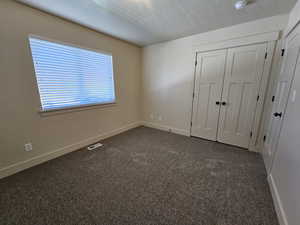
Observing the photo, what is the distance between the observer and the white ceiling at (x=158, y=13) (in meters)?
1.83

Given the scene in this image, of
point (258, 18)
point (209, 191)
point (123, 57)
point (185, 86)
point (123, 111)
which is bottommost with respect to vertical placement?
point (209, 191)

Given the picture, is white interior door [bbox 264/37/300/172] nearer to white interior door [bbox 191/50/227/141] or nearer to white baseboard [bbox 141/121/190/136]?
white interior door [bbox 191/50/227/141]

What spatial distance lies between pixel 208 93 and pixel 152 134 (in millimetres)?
1775

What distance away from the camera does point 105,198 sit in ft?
4.94

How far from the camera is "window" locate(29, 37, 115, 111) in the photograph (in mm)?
2047

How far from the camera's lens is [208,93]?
9.75 ft

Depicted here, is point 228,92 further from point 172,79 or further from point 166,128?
point 166,128

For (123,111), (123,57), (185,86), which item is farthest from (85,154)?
(185,86)

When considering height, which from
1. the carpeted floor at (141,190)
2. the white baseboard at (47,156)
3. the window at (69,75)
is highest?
the window at (69,75)

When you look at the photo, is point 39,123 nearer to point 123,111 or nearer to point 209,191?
point 123,111

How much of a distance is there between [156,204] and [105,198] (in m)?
0.61

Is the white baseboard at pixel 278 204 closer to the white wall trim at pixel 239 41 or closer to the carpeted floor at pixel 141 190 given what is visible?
the carpeted floor at pixel 141 190

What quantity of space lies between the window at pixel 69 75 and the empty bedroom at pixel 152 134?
0.06 ft

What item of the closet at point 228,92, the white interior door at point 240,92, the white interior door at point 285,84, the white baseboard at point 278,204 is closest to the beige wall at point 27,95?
the closet at point 228,92
